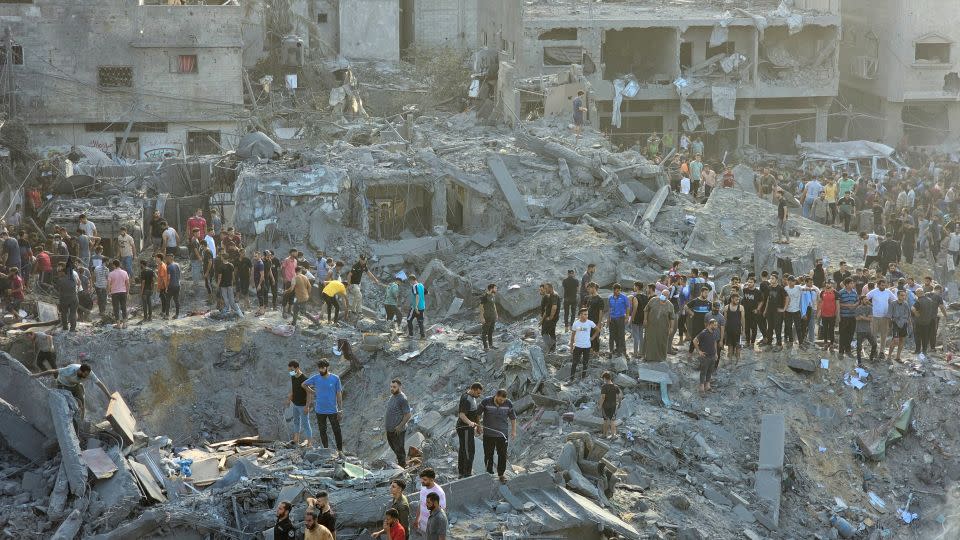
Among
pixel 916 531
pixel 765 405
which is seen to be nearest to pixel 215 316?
pixel 765 405

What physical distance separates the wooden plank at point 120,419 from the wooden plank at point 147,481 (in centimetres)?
59

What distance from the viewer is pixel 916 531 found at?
1981 centimetres

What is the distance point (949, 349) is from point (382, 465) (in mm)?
10572

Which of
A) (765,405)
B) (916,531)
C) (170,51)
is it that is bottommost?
(916,531)

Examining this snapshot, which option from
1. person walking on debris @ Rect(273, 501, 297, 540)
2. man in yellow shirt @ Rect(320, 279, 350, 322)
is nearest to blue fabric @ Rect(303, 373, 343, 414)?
person walking on debris @ Rect(273, 501, 297, 540)

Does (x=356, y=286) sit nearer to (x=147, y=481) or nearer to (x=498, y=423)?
(x=147, y=481)

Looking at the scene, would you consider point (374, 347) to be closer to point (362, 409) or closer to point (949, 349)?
point (362, 409)

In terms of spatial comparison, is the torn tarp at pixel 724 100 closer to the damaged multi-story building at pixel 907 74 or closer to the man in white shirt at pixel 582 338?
the damaged multi-story building at pixel 907 74

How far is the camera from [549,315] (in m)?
21.2

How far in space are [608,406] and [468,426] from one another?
9.40ft

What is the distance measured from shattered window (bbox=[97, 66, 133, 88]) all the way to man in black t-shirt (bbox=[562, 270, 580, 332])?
18622mm

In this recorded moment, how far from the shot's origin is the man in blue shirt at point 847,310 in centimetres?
2173

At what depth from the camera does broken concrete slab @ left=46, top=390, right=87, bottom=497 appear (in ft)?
54.3

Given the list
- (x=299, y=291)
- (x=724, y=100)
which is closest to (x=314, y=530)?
(x=299, y=291)
